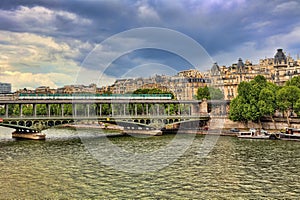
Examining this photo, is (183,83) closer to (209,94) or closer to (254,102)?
(209,94)

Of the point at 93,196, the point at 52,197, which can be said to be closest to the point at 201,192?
the point at 93,196

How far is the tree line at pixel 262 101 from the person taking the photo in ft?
172

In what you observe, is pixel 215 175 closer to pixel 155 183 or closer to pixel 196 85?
pixel 155 183

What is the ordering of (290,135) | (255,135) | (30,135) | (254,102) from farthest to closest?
(254,102) → (30,135) → (255,135) → (290,135)

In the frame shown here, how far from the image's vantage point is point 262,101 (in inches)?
2117

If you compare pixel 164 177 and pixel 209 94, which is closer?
pixel 164 177

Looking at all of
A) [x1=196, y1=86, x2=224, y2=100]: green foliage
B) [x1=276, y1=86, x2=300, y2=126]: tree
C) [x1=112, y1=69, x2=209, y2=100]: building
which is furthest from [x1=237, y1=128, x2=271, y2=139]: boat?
[x1=112, y1=69, x2=209, y2=100]: building

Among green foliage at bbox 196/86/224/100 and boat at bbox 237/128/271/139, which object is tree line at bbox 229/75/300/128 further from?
green foliage at bbox 196/86/224/100

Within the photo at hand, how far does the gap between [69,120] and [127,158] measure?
23452 millimetres

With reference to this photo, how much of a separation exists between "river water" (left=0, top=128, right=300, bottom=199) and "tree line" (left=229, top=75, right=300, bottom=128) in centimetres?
1998

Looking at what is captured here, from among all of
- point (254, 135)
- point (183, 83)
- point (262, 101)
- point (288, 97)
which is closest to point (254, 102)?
point (262, 101)

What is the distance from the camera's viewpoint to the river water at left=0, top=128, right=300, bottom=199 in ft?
62.7

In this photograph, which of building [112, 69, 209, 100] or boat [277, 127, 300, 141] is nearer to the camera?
boat [277, 127, 300, 141]

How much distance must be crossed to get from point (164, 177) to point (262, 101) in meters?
35.0
